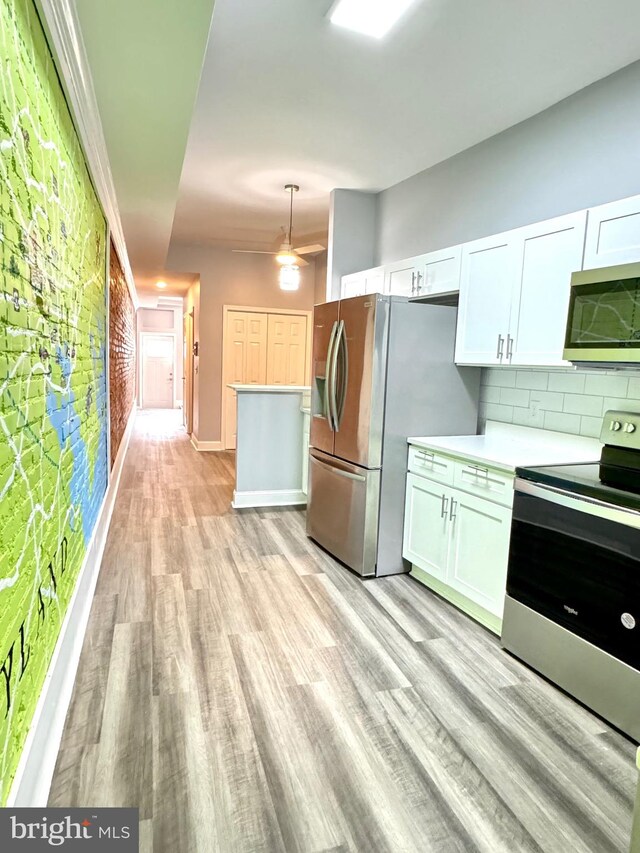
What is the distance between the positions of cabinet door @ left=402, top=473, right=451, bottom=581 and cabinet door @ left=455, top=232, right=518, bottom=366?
0.82 m

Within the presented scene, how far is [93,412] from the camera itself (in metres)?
3.00

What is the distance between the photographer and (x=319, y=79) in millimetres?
2670

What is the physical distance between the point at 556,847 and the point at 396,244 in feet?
12.9

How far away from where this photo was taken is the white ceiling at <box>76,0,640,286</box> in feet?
6.77

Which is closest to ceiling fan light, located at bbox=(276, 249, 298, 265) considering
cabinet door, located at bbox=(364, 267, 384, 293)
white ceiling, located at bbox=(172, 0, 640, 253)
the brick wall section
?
white ceiling, located at bbox=(172, 0, 640, 253)

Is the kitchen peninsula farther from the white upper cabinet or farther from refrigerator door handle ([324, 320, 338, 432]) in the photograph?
the white upper cabinet

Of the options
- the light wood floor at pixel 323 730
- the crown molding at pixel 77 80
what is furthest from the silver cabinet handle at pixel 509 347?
the crown molding at pixel 77 80

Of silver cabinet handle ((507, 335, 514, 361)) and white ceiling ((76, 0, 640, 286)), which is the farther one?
silver cabinet handle ((507, 335, 514, 361))

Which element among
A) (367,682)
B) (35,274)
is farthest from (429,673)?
(35,274)

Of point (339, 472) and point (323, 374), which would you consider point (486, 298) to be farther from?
point (339, 472)

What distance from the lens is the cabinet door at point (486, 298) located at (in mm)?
2756

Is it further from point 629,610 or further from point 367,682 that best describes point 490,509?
point 367,682

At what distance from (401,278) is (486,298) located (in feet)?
2.99

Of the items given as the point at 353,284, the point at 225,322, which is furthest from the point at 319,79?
the point at 225,322
